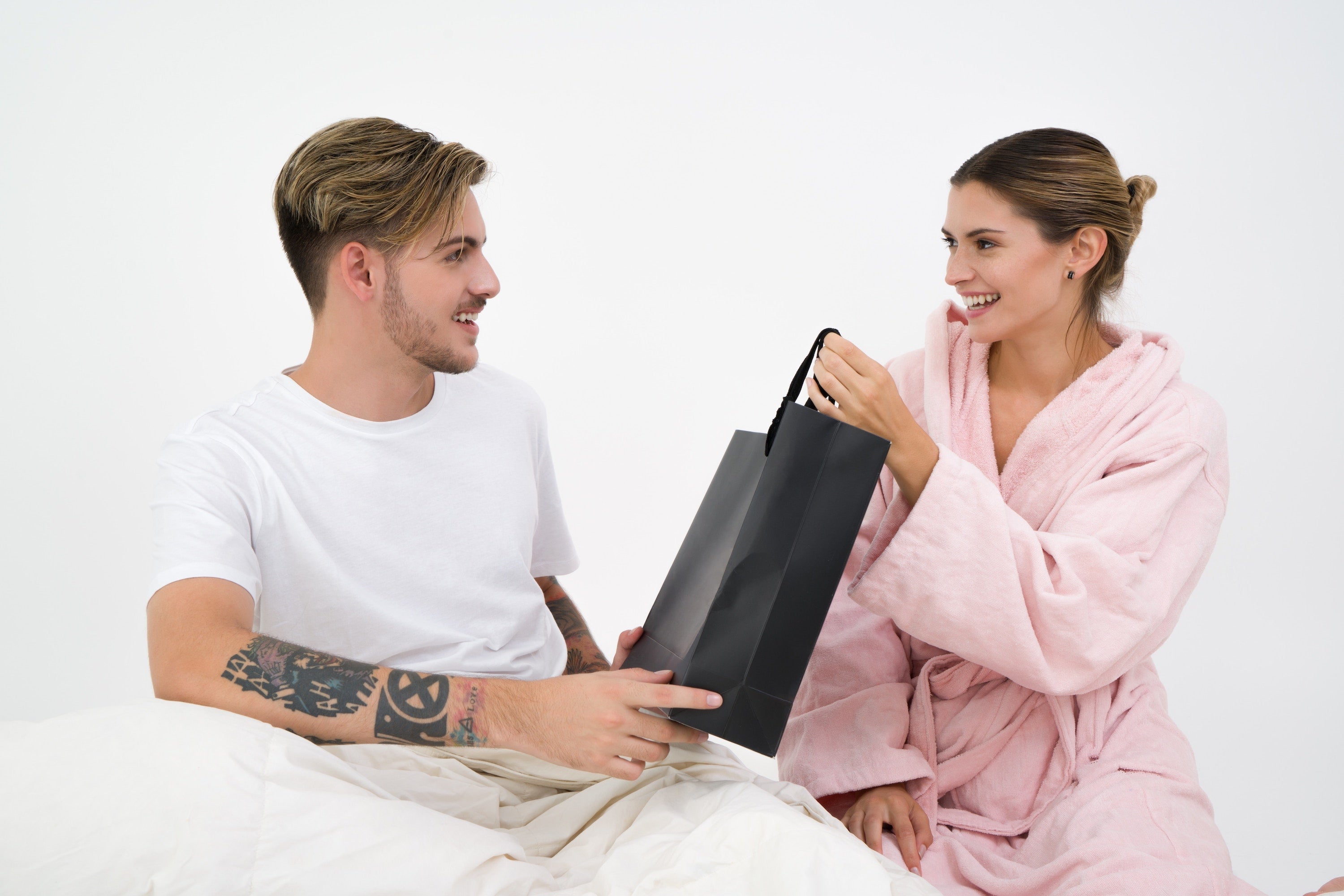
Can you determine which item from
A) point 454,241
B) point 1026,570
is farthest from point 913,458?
point 454,241

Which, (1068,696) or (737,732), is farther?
(1068,696)

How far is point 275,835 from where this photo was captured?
3.58 ft

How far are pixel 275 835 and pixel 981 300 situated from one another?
1373mm

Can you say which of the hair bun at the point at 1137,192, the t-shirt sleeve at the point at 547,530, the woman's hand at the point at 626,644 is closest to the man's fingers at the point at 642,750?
the woman's hand at the point at 626,644

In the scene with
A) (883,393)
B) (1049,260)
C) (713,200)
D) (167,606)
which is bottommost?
(167,606)

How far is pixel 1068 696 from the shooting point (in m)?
1.68

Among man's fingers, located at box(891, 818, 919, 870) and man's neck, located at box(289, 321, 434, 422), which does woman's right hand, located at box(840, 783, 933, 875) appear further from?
man's neck, located at box(289, 321, 434, 422)

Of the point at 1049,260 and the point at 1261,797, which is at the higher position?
the point at 1049,260

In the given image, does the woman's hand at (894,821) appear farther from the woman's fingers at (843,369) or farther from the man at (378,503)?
the woman's fingers at (843,369)

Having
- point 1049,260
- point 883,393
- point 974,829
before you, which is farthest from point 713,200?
point 974,829

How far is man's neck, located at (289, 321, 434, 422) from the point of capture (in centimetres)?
166

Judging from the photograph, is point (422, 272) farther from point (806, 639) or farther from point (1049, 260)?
point (1049, 260)

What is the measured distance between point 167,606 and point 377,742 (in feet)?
1.07

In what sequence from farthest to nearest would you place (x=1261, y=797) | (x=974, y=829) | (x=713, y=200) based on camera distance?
(x=713, y=200) < (x=1261, y=797) < (x=974, y=829)
